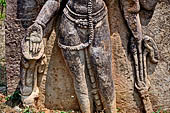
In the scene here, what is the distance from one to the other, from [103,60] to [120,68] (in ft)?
1.40

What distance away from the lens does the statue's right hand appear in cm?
380

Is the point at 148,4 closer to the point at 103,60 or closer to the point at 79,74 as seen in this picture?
the point at 103,60

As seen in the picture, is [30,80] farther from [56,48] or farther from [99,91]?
[99,91]

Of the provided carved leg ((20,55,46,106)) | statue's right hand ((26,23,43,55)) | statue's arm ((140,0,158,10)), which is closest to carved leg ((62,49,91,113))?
statue's right hand ((26,23,43,55))

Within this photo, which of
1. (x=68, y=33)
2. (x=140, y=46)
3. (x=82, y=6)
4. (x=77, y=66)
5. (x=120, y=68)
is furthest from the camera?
(x=120, y=68)

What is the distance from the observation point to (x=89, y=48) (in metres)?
3.79

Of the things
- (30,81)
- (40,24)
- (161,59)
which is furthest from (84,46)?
(161,59)

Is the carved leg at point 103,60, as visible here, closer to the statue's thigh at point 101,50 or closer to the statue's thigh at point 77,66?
the statue's thigh at point 101,50

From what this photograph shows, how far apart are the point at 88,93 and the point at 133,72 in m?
0.76

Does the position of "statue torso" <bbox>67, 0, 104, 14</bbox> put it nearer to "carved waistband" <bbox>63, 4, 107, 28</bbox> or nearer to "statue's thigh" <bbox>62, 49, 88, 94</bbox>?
"carved waistband" <bbox>63, 4, 107, 28</bbox>

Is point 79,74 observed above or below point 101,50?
below

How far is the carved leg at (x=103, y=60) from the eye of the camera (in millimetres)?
3740

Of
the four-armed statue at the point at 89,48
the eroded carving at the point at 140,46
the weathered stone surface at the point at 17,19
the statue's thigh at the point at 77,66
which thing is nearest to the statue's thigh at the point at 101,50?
the four-armed statue at the point at 89,48

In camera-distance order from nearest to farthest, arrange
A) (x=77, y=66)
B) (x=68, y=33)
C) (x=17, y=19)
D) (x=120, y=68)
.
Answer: (x=68, y=33) → (x=77, y=66) → (x=120, y=68) → (x=17, y=19)
